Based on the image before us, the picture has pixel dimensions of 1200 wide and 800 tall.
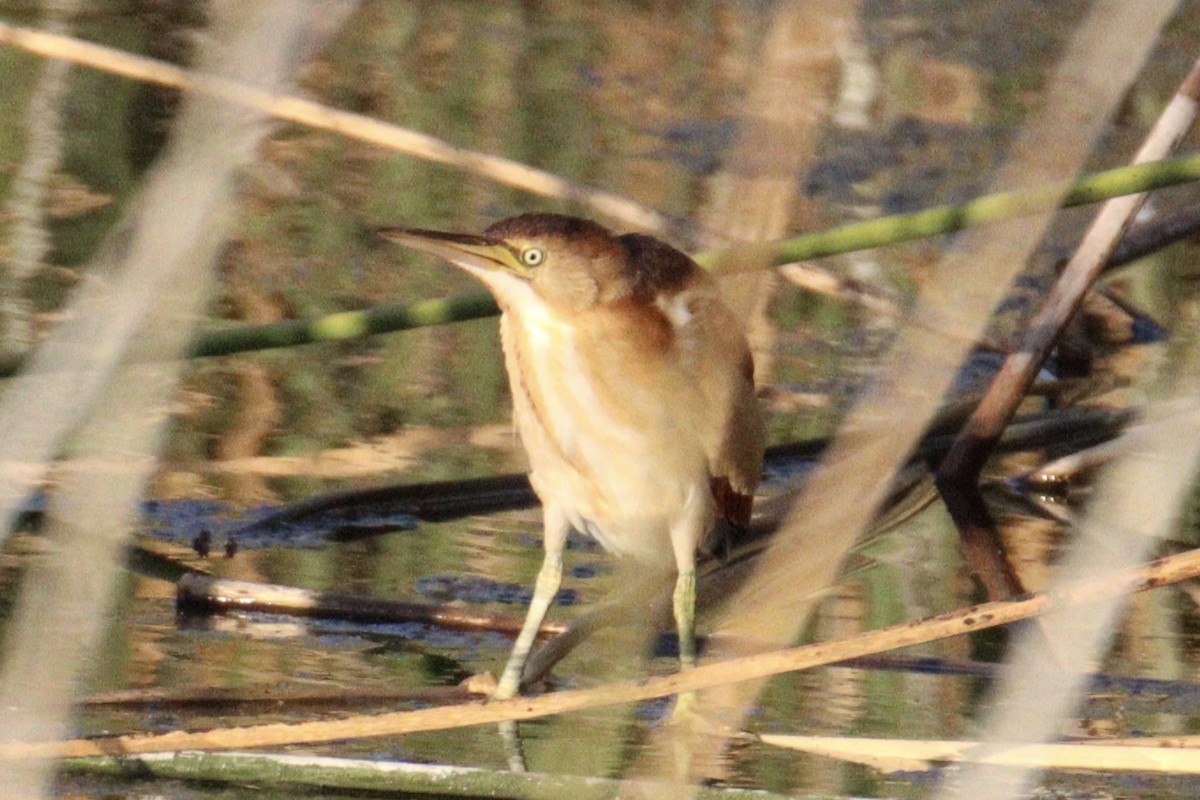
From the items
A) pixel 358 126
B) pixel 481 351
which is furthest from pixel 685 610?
pixel 481 351

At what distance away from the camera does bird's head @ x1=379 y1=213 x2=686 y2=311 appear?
7.50ft

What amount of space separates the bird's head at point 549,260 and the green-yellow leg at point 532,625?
0.34 metres

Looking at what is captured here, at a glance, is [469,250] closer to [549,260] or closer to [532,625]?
[549,260]

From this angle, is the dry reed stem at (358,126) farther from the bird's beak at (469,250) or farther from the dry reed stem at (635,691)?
the dry reed stem at (635,691)

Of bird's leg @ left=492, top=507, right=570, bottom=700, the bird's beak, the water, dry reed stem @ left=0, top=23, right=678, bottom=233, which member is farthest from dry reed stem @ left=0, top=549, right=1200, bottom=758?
dry reed stem @ left=0, top=23, right=678, bottom=233

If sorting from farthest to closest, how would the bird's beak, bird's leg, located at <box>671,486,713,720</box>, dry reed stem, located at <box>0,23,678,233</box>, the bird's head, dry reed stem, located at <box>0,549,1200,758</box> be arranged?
1. dry reed stem, located at <box>0,23,678,233</box>
2. bird's leg, located at <box>671,486,713,720</box>
3. the bird's head
4. the bird's beak
5. dry reed stem, located at <box>0,549,1200,758</box>

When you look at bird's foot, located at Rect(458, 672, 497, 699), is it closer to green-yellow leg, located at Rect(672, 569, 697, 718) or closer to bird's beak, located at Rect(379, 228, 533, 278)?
green-yellow leg, located at Rect(672, 569, 697, 718)

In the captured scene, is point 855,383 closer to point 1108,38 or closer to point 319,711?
point 319,711

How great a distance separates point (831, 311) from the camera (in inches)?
182

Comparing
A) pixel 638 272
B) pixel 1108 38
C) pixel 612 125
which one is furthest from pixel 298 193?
pixel 1108 38

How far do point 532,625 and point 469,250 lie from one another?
19.1 inches

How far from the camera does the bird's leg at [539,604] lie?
2.36 m

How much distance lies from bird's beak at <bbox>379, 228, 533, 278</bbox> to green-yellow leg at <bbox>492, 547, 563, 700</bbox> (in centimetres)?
40

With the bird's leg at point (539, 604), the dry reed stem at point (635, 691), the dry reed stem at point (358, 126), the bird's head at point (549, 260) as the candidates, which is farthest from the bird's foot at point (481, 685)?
the dry reed stem at point (358, 126)
